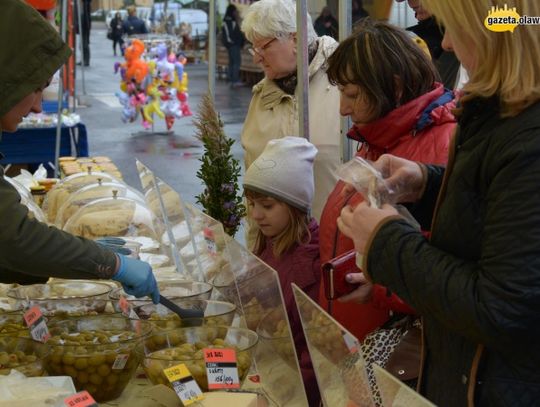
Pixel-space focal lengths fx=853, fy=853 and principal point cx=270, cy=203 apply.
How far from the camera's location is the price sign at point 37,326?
211 centimetres

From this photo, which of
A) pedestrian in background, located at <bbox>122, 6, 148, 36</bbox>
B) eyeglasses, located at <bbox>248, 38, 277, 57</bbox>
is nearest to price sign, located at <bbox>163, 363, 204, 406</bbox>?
eyeglasses, located at <bbox>248, 38, 277, 57</bbox>

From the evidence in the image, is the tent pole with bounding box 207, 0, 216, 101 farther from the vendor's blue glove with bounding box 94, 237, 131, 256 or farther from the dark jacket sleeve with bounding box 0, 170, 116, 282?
the dark jacket sleeve with bounding box 0, 170, 116, 282

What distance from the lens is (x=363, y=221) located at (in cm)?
161

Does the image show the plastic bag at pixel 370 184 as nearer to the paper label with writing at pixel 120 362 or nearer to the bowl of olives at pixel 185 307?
the bowl of olives at pixel 185 307

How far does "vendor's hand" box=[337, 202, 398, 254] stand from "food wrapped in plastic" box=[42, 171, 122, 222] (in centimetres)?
298

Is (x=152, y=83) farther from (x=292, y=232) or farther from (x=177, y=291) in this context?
(x=177, y=291)

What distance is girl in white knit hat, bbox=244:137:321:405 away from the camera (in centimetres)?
275

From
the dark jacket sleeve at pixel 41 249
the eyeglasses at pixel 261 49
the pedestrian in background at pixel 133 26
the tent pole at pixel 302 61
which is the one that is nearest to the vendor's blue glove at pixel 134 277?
the dark jacket sleeve at pixel 41 249

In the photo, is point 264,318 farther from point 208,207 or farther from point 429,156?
point 208,207

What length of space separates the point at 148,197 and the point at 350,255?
179 cm

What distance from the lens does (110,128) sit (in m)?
14.6

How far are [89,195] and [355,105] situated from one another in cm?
206

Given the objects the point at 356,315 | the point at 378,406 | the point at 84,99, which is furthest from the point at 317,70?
the point at 84,99

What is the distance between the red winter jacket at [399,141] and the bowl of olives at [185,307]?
0.32 metres
